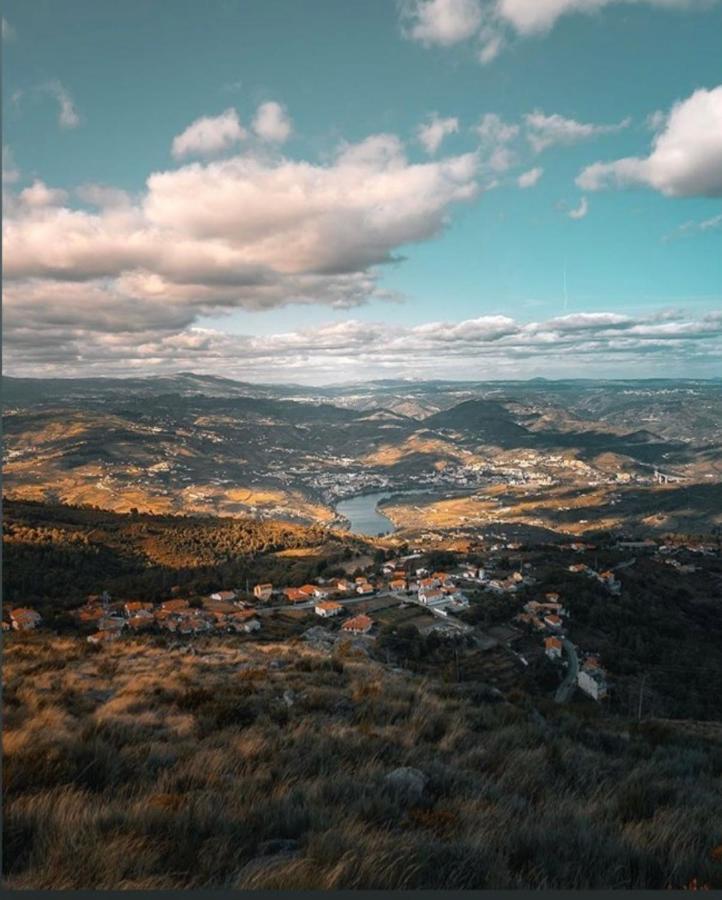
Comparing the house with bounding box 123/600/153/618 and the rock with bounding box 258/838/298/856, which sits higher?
the rock with bounding box 258/838/298/856

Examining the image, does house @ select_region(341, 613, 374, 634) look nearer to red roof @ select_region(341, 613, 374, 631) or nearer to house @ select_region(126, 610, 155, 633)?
red roof @ select_region(341, 613, 374, 631)

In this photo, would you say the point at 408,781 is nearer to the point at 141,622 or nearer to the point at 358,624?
the point at 141,622

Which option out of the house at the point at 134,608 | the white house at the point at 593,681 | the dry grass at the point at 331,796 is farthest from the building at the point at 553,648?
the dry grass at the point at 331,796

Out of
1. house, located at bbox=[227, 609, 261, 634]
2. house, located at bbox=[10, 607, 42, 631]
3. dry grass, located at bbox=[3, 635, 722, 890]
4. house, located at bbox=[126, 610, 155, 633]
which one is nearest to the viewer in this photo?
dry grass, located at bbox=[3, 635, 722, 890]

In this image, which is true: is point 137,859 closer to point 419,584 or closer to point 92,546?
point 419,584

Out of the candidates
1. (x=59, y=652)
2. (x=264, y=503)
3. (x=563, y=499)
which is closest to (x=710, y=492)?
(x=563, y=499)

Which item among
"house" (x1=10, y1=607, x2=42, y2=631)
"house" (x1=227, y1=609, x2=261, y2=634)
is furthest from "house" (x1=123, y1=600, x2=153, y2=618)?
"house" (x1=10, y1=607, x2=42, y2=631)

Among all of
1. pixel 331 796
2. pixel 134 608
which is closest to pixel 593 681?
pixel 134 608
